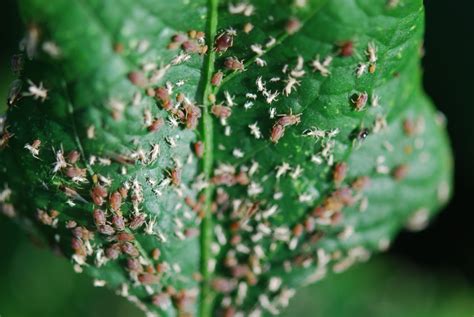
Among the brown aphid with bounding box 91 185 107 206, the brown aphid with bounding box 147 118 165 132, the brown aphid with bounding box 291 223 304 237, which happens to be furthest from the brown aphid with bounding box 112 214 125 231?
the brown aphid with bounding box 291 223 304 237

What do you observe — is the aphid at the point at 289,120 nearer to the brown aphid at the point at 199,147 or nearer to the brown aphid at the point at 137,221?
the brown aphid at the point at 199,147

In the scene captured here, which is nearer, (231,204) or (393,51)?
(393,51)

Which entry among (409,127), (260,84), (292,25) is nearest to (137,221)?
(260,84)

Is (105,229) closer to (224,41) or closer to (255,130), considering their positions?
(255,130)

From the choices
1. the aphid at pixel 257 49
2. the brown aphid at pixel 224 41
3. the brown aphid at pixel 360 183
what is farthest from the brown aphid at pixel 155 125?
the brown aphid at pixel 360 183

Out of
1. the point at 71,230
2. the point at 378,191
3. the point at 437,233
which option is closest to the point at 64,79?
the point at 71,230

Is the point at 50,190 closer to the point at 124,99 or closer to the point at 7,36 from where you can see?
the point at 124,99
